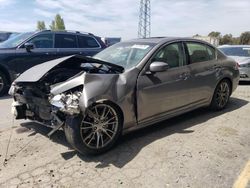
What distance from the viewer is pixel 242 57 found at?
11359 mm

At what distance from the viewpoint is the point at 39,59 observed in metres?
8.98

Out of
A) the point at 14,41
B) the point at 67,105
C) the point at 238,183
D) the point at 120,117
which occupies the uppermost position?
the point at 14,41

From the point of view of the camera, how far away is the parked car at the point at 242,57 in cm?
1060

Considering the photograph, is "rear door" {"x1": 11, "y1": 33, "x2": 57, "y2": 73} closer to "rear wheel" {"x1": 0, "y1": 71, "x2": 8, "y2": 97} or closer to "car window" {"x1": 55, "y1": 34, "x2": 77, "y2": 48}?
"car window" {"x1": 55, "y1": 34, "x2": 77, "y2": 48}

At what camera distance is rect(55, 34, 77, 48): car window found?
9.50 meters

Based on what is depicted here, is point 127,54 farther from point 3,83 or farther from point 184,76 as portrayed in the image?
point 3,83

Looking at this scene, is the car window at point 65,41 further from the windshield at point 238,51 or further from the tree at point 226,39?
the tree at point 226,39

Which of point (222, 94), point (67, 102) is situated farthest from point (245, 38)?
point (67, 102)

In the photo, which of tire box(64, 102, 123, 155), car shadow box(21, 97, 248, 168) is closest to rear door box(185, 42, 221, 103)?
car shadow box(21, 97, 248, 168)

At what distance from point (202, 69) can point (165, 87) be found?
126 centimetres

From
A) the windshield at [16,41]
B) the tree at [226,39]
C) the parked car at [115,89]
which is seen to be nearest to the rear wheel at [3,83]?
the windshield at [16,41]

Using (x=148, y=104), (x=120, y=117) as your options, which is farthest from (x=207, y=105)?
(x=120, y=117)

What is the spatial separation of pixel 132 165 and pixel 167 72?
186 centimetres

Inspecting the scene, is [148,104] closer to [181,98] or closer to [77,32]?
[181,98]
